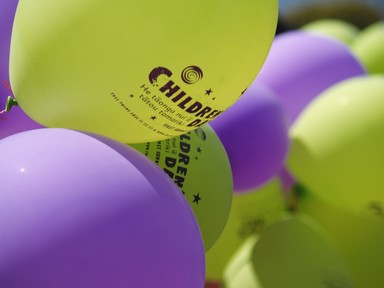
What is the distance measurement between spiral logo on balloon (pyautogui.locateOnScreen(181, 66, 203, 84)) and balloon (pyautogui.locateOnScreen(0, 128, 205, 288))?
184mm

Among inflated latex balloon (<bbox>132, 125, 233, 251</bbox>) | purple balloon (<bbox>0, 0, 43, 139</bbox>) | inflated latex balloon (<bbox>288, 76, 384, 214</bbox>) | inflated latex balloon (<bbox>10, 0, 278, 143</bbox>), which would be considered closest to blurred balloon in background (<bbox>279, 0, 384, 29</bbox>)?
inflated latex balloon (<bbox>288, 76, 384, 214</bbox>)

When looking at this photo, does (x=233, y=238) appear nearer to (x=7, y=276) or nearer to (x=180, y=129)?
(x=180, y=129)

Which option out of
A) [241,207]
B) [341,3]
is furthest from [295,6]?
[241,207]

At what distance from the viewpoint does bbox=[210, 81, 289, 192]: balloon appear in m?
1.66

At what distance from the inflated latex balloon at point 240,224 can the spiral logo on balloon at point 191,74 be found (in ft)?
2.87

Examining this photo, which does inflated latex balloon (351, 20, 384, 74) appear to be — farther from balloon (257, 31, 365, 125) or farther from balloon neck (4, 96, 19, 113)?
balloon neck (4, 96, 19, 113)

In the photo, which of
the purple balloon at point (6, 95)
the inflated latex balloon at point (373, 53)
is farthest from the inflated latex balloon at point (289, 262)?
the inflated latex balloon at point (373, 53)

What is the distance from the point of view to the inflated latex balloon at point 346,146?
171 cm

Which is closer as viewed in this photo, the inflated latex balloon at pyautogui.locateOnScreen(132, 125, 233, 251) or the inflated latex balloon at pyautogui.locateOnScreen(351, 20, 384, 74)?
the inflated latex balloon at pyautogui.locateOnScreen(132, 125, 233, 251)

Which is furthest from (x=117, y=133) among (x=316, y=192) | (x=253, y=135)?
(x=316, y=192)

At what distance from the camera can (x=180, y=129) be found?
3.86 feet

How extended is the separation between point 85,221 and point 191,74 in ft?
1.09

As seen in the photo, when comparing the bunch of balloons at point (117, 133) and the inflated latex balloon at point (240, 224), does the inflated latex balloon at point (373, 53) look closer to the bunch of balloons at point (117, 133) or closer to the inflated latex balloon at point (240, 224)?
the inflated latex balloon at point (240, 224)

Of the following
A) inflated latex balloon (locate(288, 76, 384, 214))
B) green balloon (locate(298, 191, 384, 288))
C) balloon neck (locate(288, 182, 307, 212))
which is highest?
inflated latex balloon (locate(288, 76, 384, 214))
